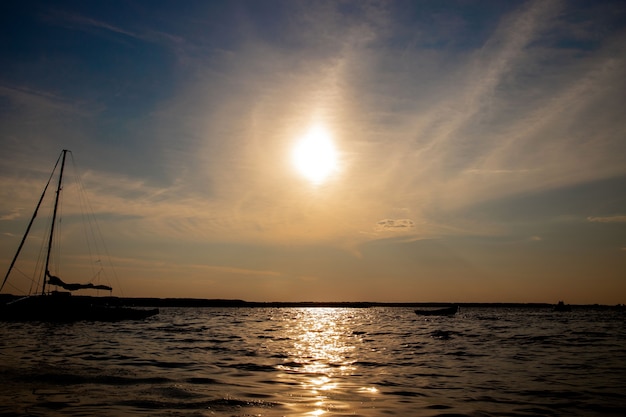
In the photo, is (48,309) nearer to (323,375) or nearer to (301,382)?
(323,375)

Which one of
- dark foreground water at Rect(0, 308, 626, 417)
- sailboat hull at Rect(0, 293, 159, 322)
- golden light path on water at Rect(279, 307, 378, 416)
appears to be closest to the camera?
dark foreground water at Rect(0, 308, 626, 417)

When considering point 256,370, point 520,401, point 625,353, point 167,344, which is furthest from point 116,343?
point 625,353

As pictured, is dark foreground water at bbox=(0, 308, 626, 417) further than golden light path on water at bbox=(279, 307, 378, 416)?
No

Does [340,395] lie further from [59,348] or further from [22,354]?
[59,348]

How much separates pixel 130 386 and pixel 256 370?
668 cm

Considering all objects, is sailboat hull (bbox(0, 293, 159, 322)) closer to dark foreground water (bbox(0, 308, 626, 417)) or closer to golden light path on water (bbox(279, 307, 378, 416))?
dark foreground water (bbox(0, 308, 626, 417))

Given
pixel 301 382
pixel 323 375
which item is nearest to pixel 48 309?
pixel 323 375

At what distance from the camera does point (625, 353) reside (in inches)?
1089

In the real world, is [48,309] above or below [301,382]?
above

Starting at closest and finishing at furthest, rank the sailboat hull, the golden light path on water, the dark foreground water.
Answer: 1. the dark foreground water
2. the golden light path on water
3. the sailboat hull

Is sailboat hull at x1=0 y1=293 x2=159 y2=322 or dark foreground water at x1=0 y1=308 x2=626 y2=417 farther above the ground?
sailboat hull at x1=0 y1=293 x2=159 y2=322

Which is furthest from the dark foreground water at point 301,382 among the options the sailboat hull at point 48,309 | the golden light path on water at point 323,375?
the sailboat hull at point 48,309

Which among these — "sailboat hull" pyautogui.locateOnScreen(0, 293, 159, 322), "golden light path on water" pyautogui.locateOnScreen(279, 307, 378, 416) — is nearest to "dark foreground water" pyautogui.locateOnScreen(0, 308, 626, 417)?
"golden light path on water" pyautogui.locateOnScreen(279, 307, 378, 416)

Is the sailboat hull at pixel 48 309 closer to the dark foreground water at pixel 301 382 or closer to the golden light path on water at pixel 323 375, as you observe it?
the dark foreground water at pixel 301 382
